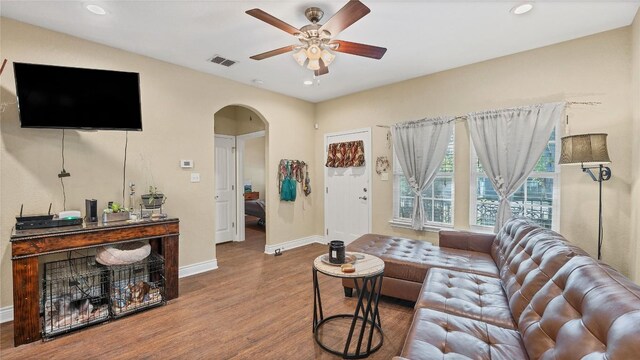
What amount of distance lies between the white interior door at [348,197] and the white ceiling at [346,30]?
5.20ft

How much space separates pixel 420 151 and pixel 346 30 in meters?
2.01

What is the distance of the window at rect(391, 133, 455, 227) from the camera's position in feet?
12.5

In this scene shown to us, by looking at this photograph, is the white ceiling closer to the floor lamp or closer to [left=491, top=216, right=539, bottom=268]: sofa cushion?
the floor lamp

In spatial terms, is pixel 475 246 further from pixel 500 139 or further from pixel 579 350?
pixel 579 350

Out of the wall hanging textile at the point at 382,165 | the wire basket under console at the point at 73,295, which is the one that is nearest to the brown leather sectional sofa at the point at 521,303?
the wall hanging textile at the point at 382,165

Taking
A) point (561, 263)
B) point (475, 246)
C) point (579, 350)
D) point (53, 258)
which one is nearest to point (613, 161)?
point (475, 246)

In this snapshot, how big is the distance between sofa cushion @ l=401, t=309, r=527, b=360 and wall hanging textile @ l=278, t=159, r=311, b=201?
342 centimetres

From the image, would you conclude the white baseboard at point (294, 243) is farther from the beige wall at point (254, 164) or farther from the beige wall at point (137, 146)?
the beige wall at point (254, 164)

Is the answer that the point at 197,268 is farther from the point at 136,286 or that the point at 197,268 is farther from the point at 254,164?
the point at 254,164

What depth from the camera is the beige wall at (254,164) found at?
9.20m

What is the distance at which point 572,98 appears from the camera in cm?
292

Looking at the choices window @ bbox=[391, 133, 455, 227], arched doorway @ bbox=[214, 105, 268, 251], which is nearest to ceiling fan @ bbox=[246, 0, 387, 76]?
window @ bbox=[391, 133, 455, 227]

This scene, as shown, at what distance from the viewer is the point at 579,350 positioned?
3.40 ft

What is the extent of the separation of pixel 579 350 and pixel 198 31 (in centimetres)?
349
